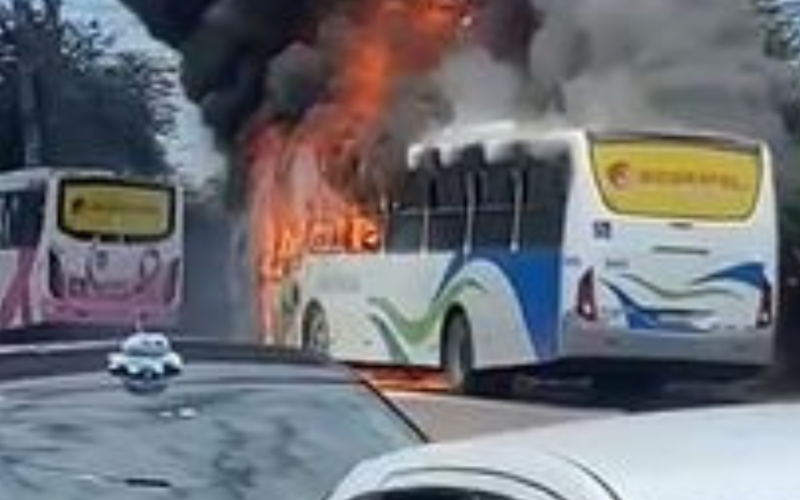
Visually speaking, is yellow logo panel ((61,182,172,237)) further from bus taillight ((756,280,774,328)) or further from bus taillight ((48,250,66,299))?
bus taillight ((756,280,774,328))

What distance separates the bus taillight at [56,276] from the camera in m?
36.8

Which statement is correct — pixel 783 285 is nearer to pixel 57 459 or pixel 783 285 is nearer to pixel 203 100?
pixel 203 100

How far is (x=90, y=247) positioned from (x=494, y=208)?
10.7m

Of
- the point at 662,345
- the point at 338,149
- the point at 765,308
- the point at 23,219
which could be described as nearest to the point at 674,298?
the point at 662,345

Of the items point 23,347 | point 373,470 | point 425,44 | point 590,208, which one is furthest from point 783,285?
point 373,470

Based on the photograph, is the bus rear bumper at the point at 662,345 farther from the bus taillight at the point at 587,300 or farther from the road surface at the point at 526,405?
the road surface at the point at 526,405

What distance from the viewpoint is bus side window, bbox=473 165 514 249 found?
27.9 metres

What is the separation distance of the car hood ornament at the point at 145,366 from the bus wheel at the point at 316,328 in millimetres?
25973

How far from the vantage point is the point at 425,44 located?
3734 centimetres

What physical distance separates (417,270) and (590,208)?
397cm

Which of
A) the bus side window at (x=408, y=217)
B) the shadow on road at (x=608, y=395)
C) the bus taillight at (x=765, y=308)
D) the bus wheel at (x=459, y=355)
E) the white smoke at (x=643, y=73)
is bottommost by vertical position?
the shadow on road at (x=608, y=395)

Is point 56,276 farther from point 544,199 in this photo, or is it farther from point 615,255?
point 615,255

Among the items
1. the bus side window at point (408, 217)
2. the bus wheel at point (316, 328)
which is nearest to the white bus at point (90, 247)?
the bus wheel at point (316, 328)

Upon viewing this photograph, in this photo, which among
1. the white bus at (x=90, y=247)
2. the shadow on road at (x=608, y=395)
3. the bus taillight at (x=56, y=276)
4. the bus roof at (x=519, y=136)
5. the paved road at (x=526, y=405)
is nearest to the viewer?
the paved road at (x=526, y=405)
